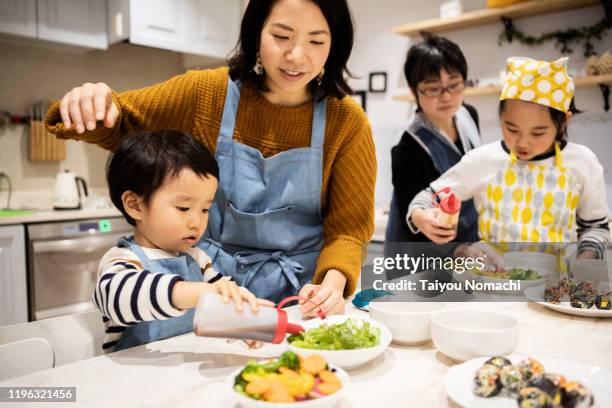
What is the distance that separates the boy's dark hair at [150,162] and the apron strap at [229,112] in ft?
0.47

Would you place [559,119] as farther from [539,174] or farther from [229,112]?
[229,112]

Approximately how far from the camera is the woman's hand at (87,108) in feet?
2.94

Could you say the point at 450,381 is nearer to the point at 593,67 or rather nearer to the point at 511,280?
the point at 511,280

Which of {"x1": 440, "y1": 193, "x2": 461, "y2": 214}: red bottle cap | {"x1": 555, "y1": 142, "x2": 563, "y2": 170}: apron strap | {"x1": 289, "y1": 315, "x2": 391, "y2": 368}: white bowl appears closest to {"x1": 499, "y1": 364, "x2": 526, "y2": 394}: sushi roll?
{"x1": 289, "y1": 315, "x2": 391, "y2": 368}: white bowl

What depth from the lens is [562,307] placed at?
976mm

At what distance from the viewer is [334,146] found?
1.14 metres

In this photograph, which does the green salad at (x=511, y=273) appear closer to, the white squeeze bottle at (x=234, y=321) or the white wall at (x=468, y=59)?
the white wall at (x=468, y=59)

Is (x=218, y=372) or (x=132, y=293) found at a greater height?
(x=132, y=293)

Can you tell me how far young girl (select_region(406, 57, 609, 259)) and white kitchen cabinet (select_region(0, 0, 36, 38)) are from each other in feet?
Result: 7.93

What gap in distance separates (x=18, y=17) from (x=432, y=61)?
2.27 meters

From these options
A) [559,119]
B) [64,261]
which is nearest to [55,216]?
[64,261]

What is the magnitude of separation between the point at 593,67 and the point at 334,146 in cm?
146

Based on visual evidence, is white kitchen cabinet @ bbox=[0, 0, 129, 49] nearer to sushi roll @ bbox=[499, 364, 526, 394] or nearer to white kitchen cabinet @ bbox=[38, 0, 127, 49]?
white kitchen cabinet @ bbox=[38, 0, 127, 49]

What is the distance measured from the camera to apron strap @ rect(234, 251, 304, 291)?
1.13m
